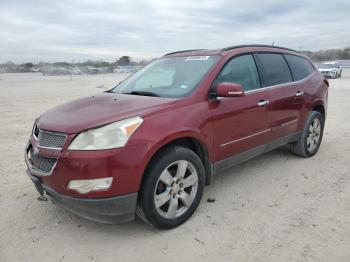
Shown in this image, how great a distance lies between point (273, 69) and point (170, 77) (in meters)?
1.58

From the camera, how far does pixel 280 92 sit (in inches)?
185

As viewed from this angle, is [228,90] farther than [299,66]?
No

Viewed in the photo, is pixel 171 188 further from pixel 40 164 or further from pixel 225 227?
pixel 40 164

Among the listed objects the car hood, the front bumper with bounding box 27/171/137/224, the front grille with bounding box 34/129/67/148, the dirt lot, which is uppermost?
the car hood

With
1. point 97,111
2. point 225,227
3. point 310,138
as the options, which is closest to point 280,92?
point 310,138

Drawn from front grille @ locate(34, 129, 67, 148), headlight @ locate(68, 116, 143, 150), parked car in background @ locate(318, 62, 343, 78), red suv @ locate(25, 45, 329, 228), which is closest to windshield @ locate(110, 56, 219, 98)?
red suv @ locate(25, 45, 329, 228)

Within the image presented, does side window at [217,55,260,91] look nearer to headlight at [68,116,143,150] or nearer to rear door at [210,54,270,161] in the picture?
rear door at [210,54,270,161]

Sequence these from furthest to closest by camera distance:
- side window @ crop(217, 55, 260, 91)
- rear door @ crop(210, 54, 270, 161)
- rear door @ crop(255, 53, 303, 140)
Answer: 1. rear door @ crop(255, 53, 303, 140)
2. side window @ crop(217, 55, 260, 91)
3. rear door @ crop(210, 54, 270, 161)

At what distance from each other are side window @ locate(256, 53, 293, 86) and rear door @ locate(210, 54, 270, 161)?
0.58 feet

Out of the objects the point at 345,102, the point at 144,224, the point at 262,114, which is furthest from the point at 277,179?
the point at 345,102

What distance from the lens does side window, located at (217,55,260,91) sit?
13.1 ft

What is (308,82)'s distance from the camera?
537 centimetres

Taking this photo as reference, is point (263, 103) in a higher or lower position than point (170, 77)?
lower

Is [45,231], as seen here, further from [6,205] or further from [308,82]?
[308,82]
